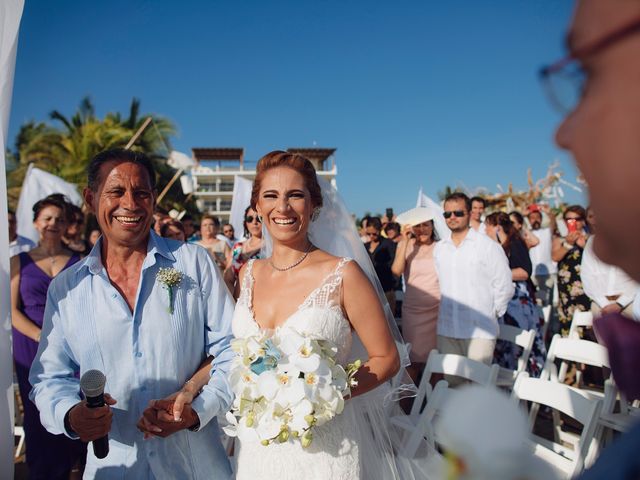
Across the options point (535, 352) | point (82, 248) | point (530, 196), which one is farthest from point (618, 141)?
point (530, 196)

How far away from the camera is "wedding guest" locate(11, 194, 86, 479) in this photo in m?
3.37

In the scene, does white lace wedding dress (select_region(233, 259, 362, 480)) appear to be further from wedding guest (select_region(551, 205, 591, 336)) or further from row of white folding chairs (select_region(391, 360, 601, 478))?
wedding guest (select_region(551, 205, 591, 336))

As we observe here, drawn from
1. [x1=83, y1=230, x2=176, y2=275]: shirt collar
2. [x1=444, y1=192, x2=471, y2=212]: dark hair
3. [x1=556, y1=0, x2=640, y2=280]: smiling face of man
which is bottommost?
[x1=83, y1=230, x2=176, y2=275]: shirt collar

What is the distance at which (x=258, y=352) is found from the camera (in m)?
1.94

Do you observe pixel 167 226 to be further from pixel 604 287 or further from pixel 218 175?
pixel 218 175

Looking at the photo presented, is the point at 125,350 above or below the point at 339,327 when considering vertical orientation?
below

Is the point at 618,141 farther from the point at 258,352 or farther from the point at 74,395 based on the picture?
the point at 74,395

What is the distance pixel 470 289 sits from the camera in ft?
17.2

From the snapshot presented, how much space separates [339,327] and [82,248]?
5.38 m

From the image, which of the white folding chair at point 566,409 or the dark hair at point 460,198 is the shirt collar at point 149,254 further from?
the dark hair at point 460,198

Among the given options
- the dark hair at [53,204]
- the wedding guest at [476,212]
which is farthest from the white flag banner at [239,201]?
the dark hair at [53,204]

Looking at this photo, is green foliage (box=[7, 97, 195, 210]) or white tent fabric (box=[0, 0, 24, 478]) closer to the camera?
white tent fabric (box=[0, 0, 24, 478])

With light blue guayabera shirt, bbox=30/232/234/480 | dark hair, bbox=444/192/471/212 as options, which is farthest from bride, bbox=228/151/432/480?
dark hair, bbox=444/192/471/212

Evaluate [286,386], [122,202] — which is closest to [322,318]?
[286,386]
